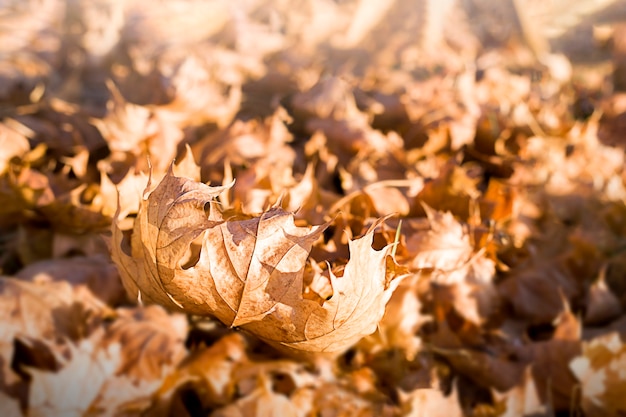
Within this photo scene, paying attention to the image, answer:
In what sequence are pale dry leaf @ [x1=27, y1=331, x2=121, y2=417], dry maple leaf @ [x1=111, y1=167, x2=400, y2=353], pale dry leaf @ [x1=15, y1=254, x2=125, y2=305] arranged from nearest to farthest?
dry maple leaf @ [x1=111, y1=167, x2=400, y2=353] → pale dry leaf @ [x1=27, y1=331, x2=121, y2=417] → pale dry leaf @ [x1=15, y1=254, x2=125, y2=305]

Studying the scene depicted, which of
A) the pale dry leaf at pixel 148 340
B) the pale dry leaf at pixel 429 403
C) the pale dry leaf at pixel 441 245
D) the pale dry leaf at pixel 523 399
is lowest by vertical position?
the pale dry leaf at pixel 523 399

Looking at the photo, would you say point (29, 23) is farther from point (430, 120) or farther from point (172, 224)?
point (172, 224)

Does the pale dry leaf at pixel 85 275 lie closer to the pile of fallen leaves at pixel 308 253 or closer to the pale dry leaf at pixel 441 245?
the pile of fallen leaves at pixel 308 253

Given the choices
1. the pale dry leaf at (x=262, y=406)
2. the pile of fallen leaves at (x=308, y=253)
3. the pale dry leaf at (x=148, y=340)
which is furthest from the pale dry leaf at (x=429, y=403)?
the pale dry leaf at (x=148, y=340)

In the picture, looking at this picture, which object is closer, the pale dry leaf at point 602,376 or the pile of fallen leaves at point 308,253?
the pile of fallen leaves at point 308,253

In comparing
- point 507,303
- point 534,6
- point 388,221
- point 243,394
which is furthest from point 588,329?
point 534,6

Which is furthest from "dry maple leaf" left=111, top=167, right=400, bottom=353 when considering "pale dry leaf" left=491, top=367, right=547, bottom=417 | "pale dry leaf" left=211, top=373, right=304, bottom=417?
"pale dry leaf" left=491, top=367, right=547, bottom=417

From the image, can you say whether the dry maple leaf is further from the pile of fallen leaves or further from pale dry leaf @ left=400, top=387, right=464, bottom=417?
pale dry leaf @ left=400, top=387, right=464, bottom=417
